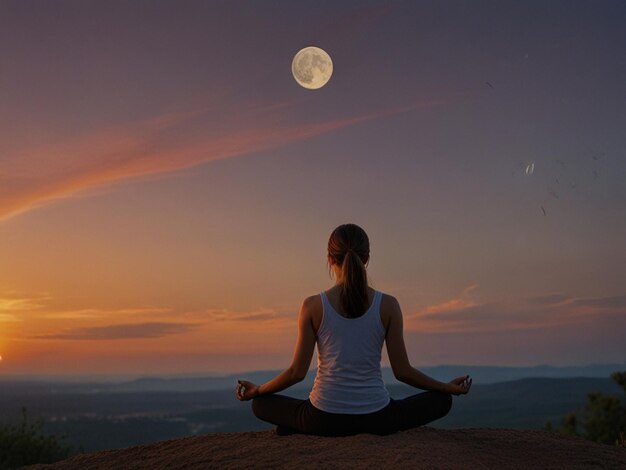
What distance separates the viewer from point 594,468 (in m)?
6.87

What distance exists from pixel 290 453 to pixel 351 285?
1550mm

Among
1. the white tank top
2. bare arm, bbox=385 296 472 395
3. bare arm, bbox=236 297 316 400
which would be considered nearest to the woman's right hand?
bare arm, bbox=385 296 472 395

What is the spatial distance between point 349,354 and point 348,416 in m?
0.62

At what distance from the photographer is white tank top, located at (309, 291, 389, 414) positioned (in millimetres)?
6660

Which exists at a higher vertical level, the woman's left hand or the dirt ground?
the woman's left hand

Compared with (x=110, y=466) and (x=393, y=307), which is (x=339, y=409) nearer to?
(x=393, y=307)

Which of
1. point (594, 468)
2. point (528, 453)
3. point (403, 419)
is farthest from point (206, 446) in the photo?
point (594, 468)

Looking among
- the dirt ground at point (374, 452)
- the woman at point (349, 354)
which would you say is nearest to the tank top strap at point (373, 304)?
the woman at point (349, 354)

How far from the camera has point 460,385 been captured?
740 cm

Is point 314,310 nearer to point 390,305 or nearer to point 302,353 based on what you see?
point 302,353

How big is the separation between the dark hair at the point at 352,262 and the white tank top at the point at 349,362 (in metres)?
0.12

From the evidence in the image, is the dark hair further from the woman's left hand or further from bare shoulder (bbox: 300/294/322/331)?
the woman's left hand

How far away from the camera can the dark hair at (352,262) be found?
653 cm

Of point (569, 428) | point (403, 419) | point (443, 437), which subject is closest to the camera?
point (403, 419)
